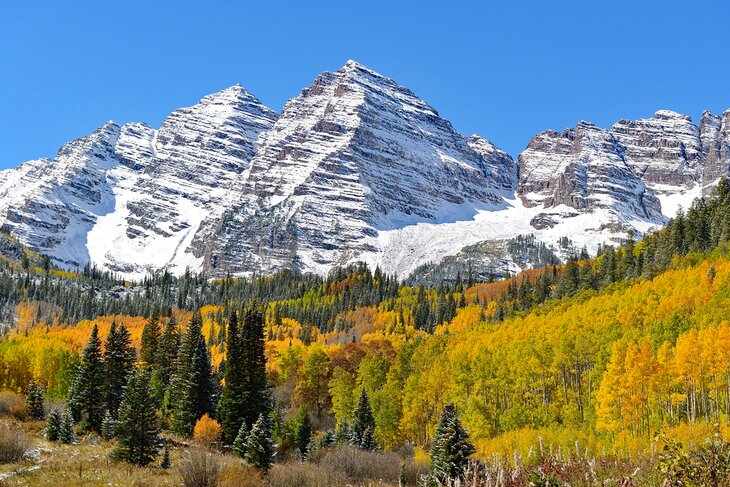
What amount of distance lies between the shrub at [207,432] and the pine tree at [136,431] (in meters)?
9.79

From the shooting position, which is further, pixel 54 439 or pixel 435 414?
pixel 435 414

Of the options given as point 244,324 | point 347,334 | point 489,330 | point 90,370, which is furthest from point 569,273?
point 90,370

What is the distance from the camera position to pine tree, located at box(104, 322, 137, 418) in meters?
74.4

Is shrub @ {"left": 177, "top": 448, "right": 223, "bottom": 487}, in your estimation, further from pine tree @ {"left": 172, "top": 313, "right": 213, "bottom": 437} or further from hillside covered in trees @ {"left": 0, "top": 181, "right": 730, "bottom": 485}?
pine tree @ {"left": 172, "top": 313, "right": 213, "bottom": 437}

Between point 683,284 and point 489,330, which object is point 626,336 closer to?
point 683,284

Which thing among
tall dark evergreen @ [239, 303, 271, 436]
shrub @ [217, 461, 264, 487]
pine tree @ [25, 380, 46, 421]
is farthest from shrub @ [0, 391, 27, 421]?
shrub @ [217, 461, 264, 487]

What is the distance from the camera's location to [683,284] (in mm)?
88938

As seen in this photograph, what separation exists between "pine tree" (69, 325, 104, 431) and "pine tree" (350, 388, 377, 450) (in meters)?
26.7

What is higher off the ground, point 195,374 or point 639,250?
point 639,250

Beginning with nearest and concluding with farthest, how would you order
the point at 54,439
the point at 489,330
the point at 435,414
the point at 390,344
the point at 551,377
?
the point at 54,439 → the point at 551,377 → the point at 435,414 → the point at 489,330 → the point at 390,344

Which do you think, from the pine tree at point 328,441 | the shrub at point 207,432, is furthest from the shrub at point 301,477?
the pine tree at point 328,441

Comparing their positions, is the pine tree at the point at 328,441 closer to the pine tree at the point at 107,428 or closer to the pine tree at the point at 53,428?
the pine tree at the point at 107,428

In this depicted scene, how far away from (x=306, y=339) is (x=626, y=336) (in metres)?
112

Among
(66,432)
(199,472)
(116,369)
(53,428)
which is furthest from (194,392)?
(199,472)
